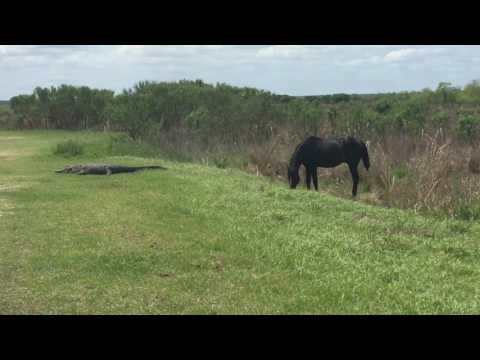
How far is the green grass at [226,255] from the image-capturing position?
14.8ft

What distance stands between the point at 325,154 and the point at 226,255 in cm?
618

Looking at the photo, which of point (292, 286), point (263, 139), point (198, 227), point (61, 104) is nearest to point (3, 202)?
point (198, 227)

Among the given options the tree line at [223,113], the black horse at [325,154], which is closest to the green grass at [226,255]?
the black horse at [325,154]

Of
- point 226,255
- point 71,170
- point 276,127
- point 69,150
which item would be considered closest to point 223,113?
point 276,127

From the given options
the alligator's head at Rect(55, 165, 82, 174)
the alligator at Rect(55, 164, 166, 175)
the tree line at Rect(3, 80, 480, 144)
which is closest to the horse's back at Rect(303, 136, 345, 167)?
the tree line at Rect(3, 80, 480, 144)

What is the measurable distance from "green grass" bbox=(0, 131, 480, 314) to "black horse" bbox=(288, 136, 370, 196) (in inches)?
57.5

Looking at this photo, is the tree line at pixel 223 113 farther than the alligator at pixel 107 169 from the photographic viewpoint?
Yes

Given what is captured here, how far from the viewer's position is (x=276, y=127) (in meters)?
19.2

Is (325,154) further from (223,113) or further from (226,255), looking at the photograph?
(223,113)

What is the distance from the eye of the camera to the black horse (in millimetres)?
11625

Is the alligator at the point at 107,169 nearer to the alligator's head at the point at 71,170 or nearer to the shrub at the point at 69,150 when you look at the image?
the alligator's head at the point at 71,170

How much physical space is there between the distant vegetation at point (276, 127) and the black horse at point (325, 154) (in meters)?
0.78

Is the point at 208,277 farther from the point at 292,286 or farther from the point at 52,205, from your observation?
the point at 52,205
